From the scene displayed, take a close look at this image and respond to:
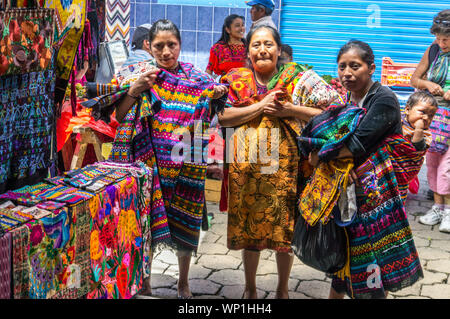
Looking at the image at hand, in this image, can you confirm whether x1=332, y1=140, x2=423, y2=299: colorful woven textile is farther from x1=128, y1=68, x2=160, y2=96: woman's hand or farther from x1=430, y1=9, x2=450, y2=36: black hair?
x1=430, y1=9, x2=450, y2=36: black hair

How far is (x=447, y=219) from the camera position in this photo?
18.6 ft

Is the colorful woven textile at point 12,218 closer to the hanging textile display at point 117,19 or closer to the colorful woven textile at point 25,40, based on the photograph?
the colorful woven textile at point 25,40

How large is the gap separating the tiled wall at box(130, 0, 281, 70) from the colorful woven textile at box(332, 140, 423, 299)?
6.63 meters

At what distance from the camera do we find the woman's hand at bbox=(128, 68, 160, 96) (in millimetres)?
3480

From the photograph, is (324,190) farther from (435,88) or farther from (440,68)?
(440,68)

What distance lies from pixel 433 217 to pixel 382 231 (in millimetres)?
3079

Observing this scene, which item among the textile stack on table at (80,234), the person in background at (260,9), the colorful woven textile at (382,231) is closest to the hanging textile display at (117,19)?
the person in background at (260,9)

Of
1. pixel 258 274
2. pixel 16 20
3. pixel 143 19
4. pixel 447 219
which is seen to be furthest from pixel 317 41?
pixel 16 20

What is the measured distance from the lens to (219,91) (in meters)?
3.52

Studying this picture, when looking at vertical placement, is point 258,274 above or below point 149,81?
below

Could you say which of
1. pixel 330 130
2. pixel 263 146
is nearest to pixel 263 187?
pixel 263 146

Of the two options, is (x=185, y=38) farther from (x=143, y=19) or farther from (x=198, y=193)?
(x=198, y=193)

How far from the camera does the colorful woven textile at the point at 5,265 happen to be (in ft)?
6.93

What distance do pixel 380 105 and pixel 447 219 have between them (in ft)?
10.3
